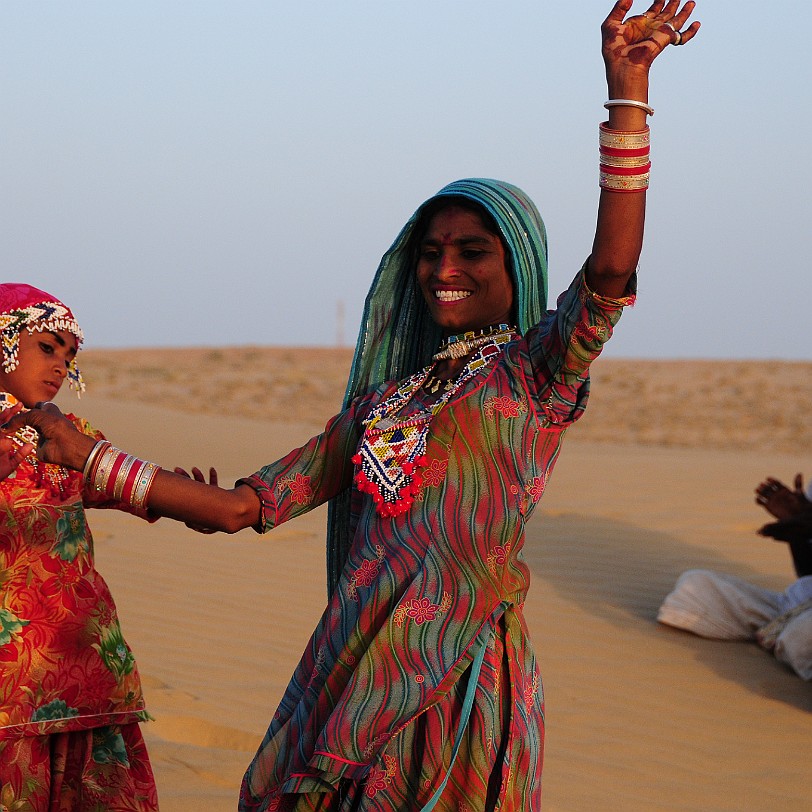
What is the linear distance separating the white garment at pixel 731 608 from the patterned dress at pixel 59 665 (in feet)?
14.6

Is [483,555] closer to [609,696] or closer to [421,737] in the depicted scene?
[421,737]

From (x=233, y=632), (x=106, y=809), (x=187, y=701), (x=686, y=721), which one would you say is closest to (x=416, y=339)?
(x=106, y=809)

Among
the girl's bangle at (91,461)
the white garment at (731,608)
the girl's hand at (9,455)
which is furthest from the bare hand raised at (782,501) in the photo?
the girl's bangle at (91,461)

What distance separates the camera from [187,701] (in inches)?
241

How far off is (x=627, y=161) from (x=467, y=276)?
57 cm

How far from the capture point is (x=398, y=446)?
2928 millimetres

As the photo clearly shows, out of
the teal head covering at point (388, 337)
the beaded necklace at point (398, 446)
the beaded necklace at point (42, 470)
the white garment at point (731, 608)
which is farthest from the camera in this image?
the white garment at point (731, 608)

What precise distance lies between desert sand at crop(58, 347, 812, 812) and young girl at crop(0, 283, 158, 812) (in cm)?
78

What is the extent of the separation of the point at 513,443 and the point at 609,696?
4.40 m

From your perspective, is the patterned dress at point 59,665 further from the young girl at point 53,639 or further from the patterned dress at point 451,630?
the patterned dress at point 451,630

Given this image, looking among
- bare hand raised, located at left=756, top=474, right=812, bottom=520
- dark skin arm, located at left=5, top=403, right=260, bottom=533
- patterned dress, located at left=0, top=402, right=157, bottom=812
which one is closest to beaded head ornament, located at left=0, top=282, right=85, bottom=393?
patterned dress, located at left=0, top=402, right=157, bottom=812

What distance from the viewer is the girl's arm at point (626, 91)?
8.52 feet

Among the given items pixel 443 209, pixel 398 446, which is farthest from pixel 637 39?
pixel 398 446

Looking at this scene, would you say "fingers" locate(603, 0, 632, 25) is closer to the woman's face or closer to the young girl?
the woman's face
